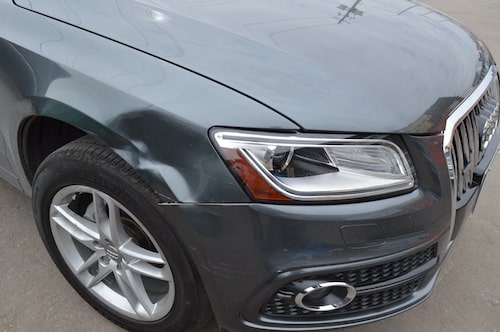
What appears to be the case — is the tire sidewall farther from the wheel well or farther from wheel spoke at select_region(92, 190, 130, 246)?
the wheel well

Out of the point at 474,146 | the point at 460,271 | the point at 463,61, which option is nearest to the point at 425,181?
the point at 474,146

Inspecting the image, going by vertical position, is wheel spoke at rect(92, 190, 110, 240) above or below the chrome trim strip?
below

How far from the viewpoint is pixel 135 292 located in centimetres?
177

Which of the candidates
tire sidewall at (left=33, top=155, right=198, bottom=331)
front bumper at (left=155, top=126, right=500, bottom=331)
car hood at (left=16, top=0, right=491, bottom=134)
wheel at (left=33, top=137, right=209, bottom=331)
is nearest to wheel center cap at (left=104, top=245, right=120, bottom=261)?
wheel at (left=33, top=137, right=209, bottom=331)

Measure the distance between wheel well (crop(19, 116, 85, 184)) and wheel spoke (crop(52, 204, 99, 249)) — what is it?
30cm

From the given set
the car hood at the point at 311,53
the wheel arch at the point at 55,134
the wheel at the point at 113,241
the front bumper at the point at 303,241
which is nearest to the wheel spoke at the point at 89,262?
the wheel at the point at 113,241

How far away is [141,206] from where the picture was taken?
145 centimetres

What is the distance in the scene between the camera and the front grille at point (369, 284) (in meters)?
1.44

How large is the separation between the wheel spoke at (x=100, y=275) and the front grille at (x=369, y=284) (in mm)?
704

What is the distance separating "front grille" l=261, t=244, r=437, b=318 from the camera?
144cm

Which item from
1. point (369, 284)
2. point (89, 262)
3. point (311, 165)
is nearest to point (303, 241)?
point (311, 165)

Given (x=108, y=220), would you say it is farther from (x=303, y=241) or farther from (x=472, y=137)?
(x=472, y=137)

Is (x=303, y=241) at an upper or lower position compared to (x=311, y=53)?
lower

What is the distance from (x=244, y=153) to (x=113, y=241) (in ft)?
2.31
